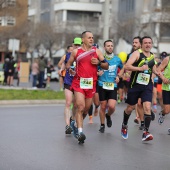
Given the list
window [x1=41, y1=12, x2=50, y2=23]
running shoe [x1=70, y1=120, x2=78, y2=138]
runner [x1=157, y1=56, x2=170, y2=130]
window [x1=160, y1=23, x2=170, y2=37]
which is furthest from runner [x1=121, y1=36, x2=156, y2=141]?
window [x1=41, y1=12, x2=50, y2=23]

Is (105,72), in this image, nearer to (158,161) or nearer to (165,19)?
(158,161)

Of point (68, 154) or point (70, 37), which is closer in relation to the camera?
point (68, 154)

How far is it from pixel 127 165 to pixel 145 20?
49393 millimetres

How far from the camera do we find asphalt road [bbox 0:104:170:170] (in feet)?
26.9

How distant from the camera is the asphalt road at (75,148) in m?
8.19

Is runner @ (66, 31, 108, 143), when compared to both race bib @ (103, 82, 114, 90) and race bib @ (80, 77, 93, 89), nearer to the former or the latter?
race bib @ (80, 77, 93, 89)

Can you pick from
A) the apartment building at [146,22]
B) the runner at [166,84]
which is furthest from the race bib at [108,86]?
the apartment building at [146,22]

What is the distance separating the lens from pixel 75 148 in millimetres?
9711

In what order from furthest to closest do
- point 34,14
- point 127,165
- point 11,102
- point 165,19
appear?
1. point 34,14
2. point 165,19
3. point 11,102
4. point 127,165

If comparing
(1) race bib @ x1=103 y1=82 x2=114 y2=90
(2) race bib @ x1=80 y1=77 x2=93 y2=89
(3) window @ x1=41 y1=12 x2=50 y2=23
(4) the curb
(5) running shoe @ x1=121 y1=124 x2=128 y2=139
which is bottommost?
(4) the curb

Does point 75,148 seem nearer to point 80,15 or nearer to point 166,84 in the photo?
point 166,84

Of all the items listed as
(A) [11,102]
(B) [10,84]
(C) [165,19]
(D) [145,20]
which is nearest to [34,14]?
(D) [145,20]

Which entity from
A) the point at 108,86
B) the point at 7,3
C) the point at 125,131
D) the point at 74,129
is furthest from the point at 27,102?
the point at 7,3

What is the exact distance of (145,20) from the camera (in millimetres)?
56812
